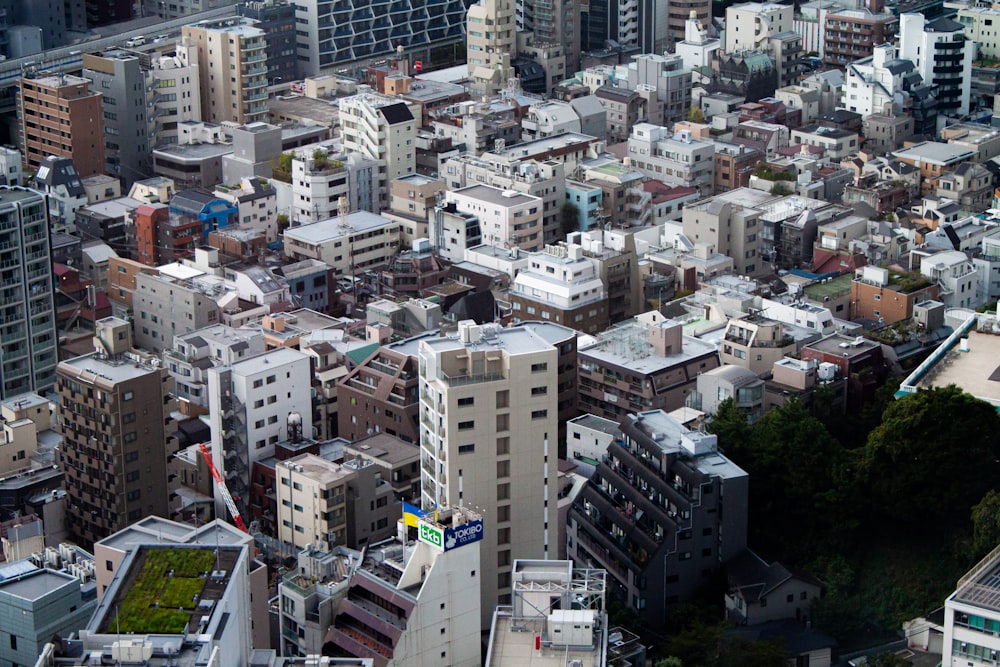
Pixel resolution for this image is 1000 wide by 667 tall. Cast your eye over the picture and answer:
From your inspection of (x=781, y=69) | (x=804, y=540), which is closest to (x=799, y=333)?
(x=804, y=540)

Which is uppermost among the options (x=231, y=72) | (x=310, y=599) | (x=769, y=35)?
(x=769, y=35)

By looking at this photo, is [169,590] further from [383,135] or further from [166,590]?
[383,135]

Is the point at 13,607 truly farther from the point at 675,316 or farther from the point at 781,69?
the point at 781,69

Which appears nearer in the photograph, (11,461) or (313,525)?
(313,525)

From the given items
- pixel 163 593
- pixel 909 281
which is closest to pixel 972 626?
pixel 163 593

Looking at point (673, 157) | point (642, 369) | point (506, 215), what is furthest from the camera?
point (673, 157)

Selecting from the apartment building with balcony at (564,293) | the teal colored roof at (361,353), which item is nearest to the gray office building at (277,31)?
the apartment building with balcony at (564,293)

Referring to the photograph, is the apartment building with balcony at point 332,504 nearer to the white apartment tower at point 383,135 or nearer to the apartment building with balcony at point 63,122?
the white apartment tower at point 383,135
